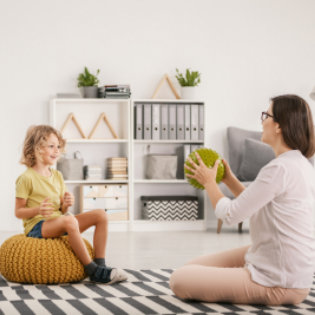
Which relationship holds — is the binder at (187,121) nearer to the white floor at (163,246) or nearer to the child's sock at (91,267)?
the white floor at (163,246)

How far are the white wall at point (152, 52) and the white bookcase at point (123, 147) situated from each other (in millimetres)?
221

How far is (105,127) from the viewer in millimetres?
5770

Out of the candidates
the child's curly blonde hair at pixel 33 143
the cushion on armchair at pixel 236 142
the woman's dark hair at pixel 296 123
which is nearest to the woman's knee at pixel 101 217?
the child's curly blonde hair at pixel 33 143

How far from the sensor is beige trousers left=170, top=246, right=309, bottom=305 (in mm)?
2355

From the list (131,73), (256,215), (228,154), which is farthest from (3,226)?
(256,215)

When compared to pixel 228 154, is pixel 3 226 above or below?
below

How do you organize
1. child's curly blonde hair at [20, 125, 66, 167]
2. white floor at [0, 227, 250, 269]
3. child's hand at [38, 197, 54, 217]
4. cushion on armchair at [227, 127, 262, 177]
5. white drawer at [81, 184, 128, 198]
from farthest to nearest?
1. cushion on armchair at [227, 127, 262, 177]
2. white drawer at [81, 184, 128, 198]
3. white floor at [0, 227, 250, 269]
4. child's curly blonde hair at [20, 125, 66, 167]
5. child's hand at [38, 197, 54, 217]

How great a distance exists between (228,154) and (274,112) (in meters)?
3.63

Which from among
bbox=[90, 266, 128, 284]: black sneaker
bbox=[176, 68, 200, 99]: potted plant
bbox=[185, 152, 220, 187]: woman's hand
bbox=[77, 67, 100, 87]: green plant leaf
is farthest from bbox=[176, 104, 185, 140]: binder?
bbox=[185, 152, 220, 187]: woman's hand

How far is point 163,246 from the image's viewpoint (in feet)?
15.0

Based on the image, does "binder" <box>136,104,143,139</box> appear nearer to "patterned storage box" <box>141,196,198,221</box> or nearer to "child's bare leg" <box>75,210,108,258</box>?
"patterned storage box" <box>141,196,198,221</box>

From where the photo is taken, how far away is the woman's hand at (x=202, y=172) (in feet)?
8.02

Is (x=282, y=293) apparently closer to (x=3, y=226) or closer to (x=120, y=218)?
(x=120, y=218)

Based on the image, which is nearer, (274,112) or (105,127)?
(274,112)
